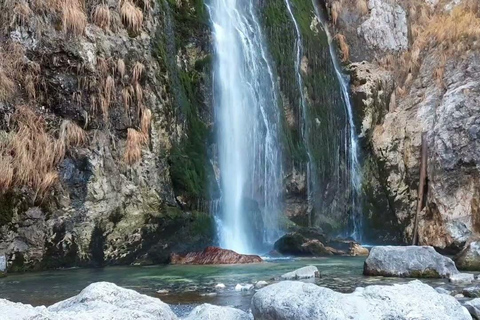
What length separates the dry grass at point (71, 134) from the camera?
1092 centimetres

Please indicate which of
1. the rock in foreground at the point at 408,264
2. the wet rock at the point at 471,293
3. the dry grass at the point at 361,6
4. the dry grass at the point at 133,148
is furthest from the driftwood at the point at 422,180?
the wet rock at the point at 471,293

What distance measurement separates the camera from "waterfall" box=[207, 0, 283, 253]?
14273 mm

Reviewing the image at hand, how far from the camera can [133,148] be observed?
11.9 metres

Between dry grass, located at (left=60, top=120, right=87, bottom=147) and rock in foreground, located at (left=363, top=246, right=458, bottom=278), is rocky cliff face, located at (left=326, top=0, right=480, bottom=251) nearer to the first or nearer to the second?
rock in foreground, located at (left=363, top=246, right=458, bottom=278)

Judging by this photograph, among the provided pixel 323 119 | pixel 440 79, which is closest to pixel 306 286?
pixel 323 119

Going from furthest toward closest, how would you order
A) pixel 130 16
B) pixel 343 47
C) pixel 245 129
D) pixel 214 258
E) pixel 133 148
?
pixel 343 47
pixel 245 129
pixel 130 16
pixel 133 148
pixel 214 258

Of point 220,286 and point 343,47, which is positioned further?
point 343,47

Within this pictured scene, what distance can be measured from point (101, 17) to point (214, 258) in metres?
5.75

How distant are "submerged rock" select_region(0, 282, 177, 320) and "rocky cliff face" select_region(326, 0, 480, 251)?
1246 centimetres

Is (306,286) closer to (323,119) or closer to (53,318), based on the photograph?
(53,318)

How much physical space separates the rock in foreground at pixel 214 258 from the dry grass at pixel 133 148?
2.26m

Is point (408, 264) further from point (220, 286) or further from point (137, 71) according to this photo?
point (137, 71)

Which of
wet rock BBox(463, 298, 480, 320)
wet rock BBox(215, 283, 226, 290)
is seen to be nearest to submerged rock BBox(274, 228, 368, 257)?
wet rock BBox(215, 283, 226, 290)

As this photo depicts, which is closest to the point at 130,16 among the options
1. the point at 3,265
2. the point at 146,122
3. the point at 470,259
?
the point at 146,122
